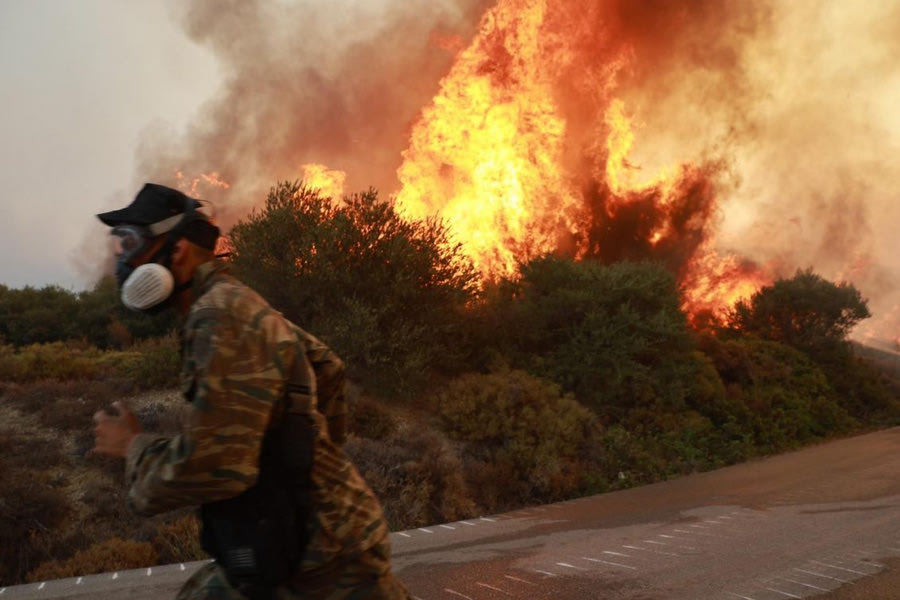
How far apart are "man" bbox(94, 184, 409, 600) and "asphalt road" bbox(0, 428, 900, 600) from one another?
398 centimetres

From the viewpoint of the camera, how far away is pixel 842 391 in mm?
23531

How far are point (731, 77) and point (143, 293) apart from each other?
32.7 metres

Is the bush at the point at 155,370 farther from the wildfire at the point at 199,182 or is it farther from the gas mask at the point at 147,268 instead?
the wildfire at the point at 199,182

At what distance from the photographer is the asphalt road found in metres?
6.12

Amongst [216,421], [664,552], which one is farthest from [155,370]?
[216,421]

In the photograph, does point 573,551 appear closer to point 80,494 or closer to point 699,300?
point 80,494

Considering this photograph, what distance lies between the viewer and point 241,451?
7.13 feet

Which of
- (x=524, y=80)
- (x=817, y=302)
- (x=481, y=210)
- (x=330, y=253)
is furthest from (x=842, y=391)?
(x=330, y=253)

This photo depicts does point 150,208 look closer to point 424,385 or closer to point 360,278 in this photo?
point 360,278

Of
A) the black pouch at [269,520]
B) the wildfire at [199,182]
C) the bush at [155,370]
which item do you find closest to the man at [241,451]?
the black pouch at [269,520]

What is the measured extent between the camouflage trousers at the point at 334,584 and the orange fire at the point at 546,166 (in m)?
19.1

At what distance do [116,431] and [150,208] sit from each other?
0.70 metres

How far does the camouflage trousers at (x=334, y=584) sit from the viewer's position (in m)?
2.35

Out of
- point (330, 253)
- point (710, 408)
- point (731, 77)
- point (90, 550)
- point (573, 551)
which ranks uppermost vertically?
point (731, 77)
